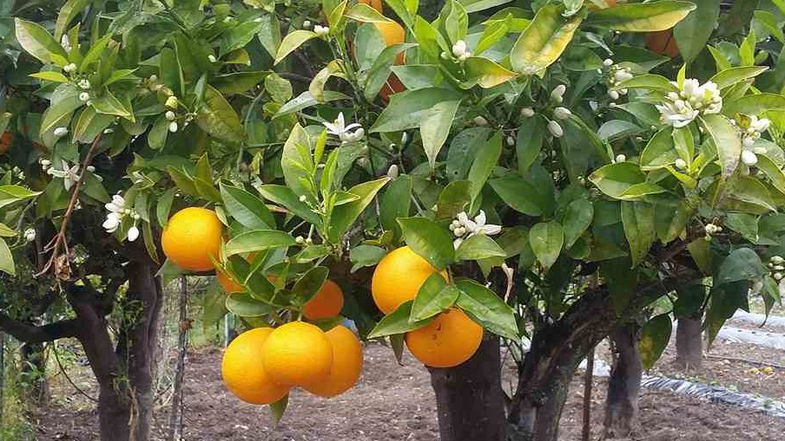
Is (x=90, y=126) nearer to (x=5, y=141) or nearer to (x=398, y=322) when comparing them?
(x=5, y=141)

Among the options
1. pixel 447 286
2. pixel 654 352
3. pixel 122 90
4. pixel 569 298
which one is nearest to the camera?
pixel 447 286

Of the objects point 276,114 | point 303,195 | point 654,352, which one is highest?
point 276,114

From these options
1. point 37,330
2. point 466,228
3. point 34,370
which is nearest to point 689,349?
point 34,370

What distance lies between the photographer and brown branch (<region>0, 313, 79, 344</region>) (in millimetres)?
2387

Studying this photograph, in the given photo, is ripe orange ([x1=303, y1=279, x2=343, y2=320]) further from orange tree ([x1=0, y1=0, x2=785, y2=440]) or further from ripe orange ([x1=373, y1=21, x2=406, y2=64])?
ripe orange ([x1=373, y1=21, x2=406, y2=64])

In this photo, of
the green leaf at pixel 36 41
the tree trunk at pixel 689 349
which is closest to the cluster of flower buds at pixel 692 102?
the green leaf at pixel 36 41

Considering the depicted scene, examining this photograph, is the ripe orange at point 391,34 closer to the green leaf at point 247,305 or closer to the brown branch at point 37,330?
the green leaf at point 247,305

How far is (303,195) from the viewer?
0.78 m

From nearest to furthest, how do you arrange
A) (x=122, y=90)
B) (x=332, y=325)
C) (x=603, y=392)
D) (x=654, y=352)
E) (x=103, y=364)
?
(x=332, y=325)
(x=122, y=90)
(x=654, y=352)
(x=103, y=364)
(x=603, y=392)

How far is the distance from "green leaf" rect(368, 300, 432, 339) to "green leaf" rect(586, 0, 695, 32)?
343 millimetres

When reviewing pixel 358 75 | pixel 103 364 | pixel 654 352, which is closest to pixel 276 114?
pixel 358 75

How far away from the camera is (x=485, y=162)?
79 centimetres

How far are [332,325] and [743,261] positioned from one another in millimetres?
454

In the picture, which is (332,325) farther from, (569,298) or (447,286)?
(569,298)
